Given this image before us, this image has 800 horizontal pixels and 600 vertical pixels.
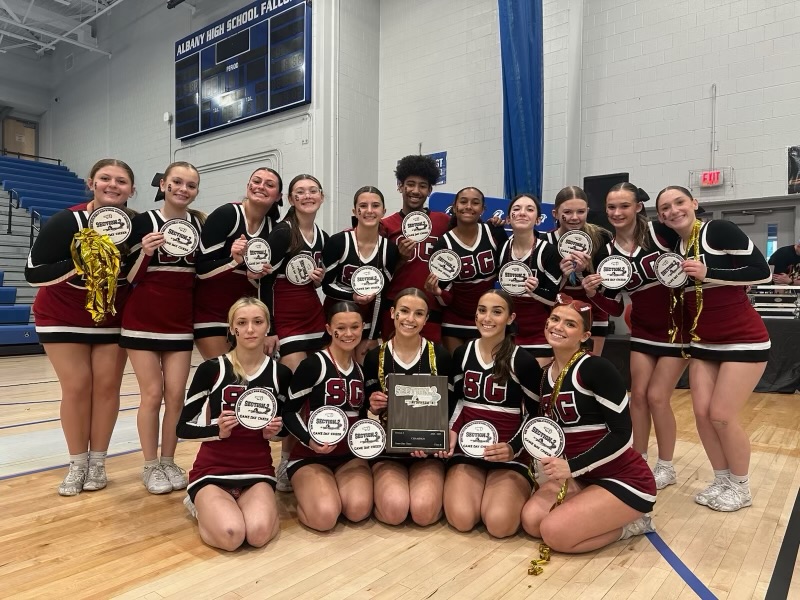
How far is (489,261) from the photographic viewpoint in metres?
3.07

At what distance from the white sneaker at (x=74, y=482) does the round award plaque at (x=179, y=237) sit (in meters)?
1.25

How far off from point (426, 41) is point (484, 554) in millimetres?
7727

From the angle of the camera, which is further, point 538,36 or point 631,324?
point 538,36

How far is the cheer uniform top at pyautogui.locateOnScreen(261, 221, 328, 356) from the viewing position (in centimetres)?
287

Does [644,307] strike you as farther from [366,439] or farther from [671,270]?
[366,439]

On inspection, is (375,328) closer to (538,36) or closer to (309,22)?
(538,36)

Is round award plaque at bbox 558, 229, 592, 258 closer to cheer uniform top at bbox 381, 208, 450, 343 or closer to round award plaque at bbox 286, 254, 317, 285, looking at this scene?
cheer uniform top at bbox 381, 208, 450, 343

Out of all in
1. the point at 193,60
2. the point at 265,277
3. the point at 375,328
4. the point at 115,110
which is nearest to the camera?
the point at 265,277

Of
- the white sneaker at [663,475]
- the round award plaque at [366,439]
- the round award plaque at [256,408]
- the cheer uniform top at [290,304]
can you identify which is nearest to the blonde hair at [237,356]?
the round award plaque at [256,408]

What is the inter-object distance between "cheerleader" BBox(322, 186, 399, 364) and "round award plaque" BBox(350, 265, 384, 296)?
0.04m

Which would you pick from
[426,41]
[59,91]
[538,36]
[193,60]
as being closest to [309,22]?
[426,41]

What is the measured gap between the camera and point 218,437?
2.39m

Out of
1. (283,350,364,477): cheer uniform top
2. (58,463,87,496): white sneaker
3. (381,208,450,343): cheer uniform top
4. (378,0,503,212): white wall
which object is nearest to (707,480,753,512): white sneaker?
(381,208,450,343): cheer uniform top

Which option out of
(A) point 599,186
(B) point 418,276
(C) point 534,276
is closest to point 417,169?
(B) point 418,276
